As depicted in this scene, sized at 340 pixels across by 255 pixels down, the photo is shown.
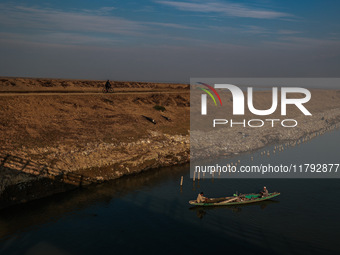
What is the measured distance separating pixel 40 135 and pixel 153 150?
1475cm

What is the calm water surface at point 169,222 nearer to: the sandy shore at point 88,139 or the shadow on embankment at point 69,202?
the shadow on embankment at point 69,202

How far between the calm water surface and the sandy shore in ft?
7.21

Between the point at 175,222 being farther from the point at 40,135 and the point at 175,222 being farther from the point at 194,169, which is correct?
the point at 40,135

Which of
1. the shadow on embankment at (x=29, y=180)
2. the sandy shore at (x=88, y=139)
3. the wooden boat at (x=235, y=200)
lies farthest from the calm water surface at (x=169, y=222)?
the sandy shore at (x=88, y=139)

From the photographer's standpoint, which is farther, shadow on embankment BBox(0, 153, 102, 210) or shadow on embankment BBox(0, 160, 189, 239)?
shadow on embankment BBox(0, 153, 102, 210)

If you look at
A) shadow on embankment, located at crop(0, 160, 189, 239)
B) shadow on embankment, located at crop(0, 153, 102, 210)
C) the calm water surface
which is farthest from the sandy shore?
the calm water surface

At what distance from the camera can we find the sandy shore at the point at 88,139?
31938mm

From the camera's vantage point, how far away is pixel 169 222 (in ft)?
88.6

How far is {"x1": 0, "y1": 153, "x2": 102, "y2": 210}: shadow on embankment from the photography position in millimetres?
28594

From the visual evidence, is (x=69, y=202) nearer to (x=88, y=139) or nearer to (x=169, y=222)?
(x=169, y=222)

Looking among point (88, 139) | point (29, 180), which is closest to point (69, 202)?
point (29, 180)

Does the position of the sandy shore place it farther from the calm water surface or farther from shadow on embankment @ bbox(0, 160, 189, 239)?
the calm water surface

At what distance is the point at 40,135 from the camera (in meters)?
39.2

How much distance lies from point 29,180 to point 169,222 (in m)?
14.1
